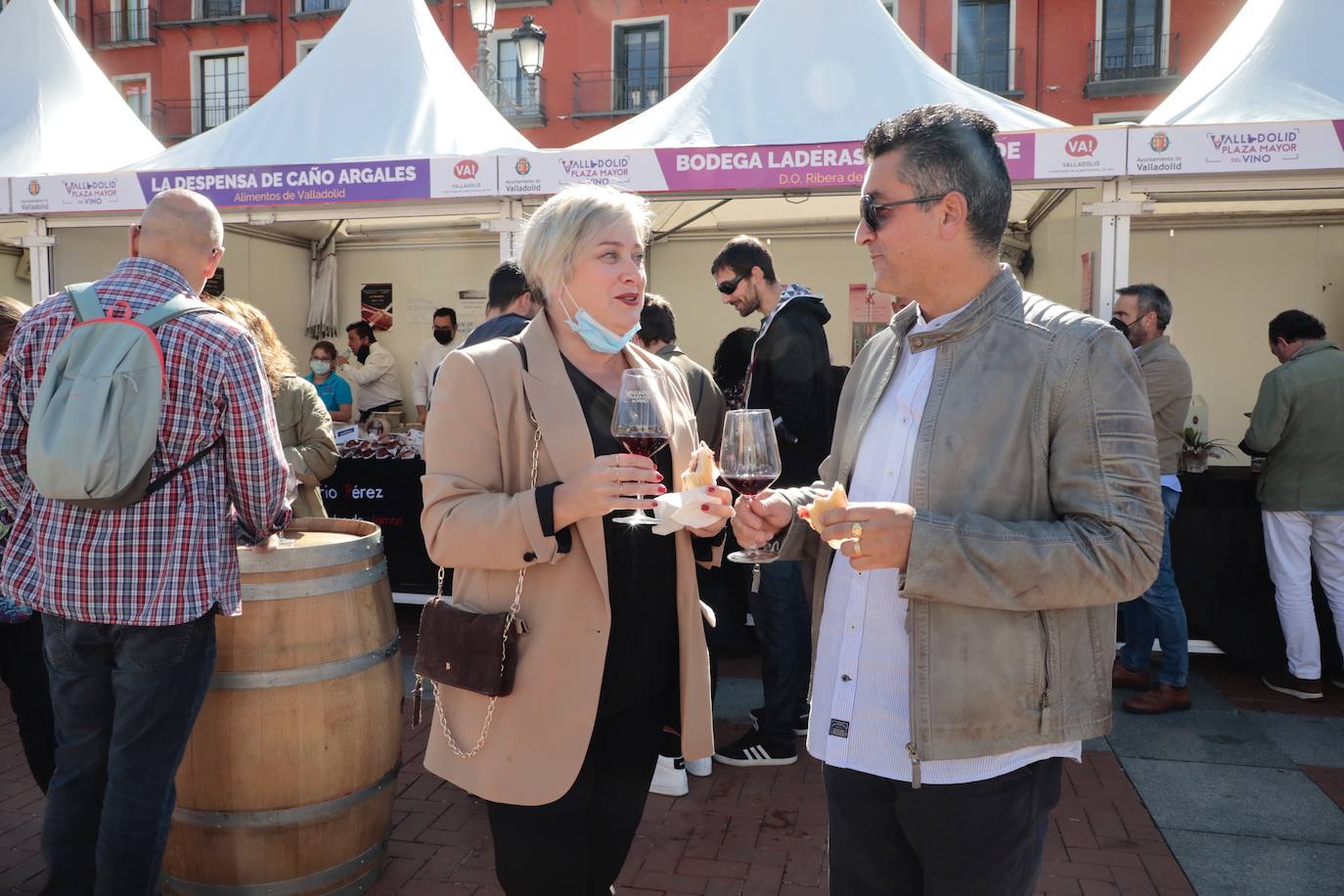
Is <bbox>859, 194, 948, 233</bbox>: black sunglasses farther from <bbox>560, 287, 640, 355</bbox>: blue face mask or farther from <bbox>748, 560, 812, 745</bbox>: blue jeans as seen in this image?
<bbox>748, 560, 812, 745</bbox>: blue jeans

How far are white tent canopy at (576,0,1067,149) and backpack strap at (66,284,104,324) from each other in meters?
3.75

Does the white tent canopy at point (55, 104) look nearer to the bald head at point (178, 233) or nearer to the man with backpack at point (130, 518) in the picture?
the bald head at point (178, 233)

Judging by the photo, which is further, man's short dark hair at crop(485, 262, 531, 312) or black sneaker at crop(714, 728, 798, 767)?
man's short dark hair at crop(485, 262, 531, 312)

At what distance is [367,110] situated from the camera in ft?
23.3

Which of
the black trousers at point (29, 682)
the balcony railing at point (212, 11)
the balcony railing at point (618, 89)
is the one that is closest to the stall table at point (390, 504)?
the black trousers at point (29, 682)

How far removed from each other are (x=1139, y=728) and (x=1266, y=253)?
Answer: 17.7ft

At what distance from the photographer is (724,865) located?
3229mm

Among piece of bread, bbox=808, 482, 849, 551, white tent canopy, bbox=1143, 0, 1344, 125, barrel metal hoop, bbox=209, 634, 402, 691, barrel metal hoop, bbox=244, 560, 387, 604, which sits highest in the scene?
white tent canopy, bbox=1143, 0, 1344, 125

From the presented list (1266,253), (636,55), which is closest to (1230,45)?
→ (1266,253)

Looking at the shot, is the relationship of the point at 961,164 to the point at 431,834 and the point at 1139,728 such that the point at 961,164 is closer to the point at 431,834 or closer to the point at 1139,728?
the point at 431,834

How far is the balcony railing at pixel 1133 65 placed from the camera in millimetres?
20688

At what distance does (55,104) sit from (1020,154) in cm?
770

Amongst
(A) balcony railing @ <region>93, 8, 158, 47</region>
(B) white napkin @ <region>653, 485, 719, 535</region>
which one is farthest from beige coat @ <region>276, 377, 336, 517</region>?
(A) balcony railing @ <region>93, 8, 158, 47</region>

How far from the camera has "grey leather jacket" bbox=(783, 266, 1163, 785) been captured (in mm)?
1521
